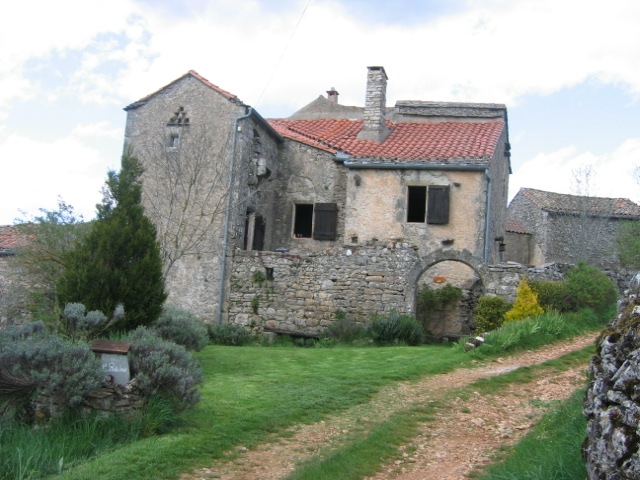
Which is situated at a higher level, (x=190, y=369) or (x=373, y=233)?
(x=373, y=233)

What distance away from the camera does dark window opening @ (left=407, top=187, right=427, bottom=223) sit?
19.6 m

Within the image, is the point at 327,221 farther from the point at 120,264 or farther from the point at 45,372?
the point at 45,372

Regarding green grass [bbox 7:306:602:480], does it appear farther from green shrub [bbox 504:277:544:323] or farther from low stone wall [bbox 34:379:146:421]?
green shrub [bbox 504:277:544:323]

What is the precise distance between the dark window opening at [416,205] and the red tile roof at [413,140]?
3.39ft

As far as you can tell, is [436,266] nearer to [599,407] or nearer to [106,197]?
[106,197]

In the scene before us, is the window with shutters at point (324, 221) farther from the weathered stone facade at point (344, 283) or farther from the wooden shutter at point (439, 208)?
the wooden shutter at point (439, 208)

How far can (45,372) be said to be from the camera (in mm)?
7594

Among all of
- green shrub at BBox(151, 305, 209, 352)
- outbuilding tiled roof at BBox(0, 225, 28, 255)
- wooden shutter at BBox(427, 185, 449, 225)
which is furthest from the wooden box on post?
outbuilding tiled roof at BBox(0, 225, 28, 255)

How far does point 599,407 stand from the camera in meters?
4.87

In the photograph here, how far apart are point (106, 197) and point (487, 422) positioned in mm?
7226

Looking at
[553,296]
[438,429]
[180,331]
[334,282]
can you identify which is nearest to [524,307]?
[553,296]

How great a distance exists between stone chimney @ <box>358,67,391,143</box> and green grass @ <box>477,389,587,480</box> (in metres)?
14.0

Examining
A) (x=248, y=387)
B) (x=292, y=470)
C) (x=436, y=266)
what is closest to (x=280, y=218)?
(x=436, y=266)

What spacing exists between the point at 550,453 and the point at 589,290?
1089 cm
